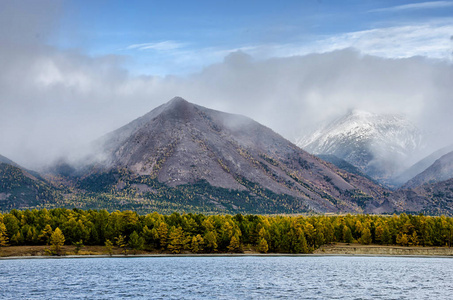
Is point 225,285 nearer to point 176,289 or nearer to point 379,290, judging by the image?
point 176,289

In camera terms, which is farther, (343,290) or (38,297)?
(343,290)

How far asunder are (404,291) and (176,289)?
62679 mm

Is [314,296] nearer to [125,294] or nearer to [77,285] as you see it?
[125,294]

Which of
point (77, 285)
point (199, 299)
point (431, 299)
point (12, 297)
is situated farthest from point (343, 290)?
point (12, 297)

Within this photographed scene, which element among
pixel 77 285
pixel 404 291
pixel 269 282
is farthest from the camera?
pixel 269 282

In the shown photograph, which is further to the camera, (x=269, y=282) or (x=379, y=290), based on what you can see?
(x=269, y=282)

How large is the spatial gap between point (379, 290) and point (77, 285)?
86.1m

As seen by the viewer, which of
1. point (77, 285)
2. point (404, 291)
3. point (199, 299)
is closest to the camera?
point (199, 299)

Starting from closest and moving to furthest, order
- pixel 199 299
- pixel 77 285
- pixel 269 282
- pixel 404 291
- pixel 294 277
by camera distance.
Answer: pixel 199 299 → pixel 404 291 → pixel 77 285 → pixel 269 282 → pixel 294 277

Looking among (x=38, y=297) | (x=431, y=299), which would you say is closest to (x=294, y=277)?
(x=431, y=299)

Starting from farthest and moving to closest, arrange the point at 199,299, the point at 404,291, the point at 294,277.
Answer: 1. the point at 294,277
2. the point at 404,291
3. the point at 199,299

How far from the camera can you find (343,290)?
159875mm

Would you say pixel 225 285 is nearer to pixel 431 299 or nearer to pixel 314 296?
pixel 314 296

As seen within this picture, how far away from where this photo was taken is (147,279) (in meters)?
187
